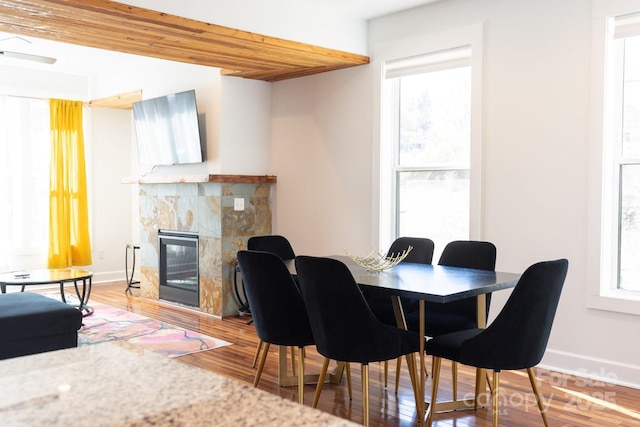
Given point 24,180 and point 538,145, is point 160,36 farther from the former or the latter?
point 24,180

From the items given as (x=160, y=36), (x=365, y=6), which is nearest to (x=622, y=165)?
(x=365, y=6)

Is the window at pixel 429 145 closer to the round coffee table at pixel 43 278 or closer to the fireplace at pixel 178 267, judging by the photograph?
the fireplace at pixel 178 267

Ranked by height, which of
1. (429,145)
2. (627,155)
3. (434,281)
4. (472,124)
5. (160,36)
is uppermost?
(160,36)

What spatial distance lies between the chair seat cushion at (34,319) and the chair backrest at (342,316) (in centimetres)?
209

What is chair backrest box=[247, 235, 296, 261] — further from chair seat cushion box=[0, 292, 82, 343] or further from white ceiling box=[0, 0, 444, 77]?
white ceiling box=[0, 0, 444, 77]

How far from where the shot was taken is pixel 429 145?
5137mm

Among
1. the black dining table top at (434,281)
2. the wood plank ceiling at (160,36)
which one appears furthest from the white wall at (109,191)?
the black dining table top at (434,281)

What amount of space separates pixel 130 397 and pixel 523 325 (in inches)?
85.3

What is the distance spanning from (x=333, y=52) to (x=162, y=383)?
14.2 feet

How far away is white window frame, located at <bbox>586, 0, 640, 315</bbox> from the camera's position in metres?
3.99

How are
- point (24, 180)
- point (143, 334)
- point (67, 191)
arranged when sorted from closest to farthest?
point (143, 334), point (24, 180), point (67, 191)

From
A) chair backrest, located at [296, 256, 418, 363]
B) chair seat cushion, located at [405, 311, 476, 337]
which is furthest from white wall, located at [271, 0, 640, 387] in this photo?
chair backrest, located at [296, 256, 418, 363]

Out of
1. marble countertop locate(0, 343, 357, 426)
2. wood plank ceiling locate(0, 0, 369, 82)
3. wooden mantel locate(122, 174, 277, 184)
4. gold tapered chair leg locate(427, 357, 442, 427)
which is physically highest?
wood plank ceiling locate(0, 0, 369, 82)

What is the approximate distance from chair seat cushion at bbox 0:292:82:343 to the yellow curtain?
137 inches
